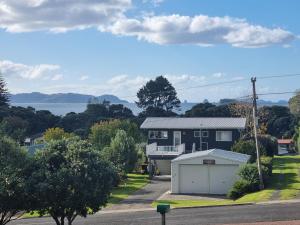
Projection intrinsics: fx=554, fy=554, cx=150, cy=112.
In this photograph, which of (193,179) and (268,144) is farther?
(268,144)

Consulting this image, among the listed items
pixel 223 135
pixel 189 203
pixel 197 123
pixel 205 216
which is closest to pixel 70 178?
pixel 205 216

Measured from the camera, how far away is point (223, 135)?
69312 mm

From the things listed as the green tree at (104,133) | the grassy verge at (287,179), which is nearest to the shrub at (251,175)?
the grassy verge at (287,179)

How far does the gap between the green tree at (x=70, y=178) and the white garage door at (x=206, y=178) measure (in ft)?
86.8

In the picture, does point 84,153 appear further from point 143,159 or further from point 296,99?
point 296,99

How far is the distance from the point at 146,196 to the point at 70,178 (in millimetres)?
25364

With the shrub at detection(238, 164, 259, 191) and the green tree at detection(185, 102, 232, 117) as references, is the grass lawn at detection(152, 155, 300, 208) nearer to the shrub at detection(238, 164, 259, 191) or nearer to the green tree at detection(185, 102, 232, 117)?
the shrub at detection(238, 164, 259, 191)

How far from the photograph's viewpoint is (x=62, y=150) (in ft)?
69.2

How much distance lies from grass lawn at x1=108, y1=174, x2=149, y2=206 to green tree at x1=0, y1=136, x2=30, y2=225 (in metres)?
20.6

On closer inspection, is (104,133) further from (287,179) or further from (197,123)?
(287,179)

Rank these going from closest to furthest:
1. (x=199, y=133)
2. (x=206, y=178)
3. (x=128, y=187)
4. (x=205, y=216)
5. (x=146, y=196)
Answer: (x=205, y=216) < (x=146, y=196) < (x=206, y=178) < (x=128, y=187) < (x=199, y=133)

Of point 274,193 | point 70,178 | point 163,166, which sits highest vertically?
point 70,178

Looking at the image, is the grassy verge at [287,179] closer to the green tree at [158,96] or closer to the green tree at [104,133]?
the green tree at [104,133]

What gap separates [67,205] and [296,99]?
10645cm
